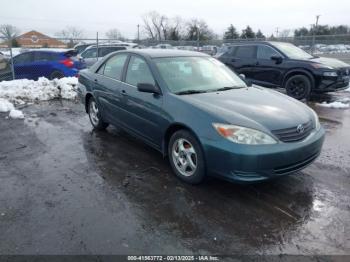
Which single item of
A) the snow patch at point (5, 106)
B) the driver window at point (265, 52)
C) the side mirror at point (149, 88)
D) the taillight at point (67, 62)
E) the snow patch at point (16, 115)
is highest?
the driver window at point (265, 52)

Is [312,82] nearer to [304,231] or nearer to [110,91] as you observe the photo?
[110,91]

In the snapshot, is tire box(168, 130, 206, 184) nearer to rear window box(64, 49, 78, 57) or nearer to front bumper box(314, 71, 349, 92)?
front bumper box(314, 71, 349, 92)

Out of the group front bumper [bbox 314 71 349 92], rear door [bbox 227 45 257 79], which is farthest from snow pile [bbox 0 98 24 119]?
front bumper [bbox 314 71 349 92]

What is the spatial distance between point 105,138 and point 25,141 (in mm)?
1438

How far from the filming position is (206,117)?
371 cm

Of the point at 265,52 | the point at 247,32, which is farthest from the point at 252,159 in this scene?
the point at 247,32

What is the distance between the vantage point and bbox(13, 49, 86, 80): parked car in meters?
11.6

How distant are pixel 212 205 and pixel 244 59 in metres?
Answer: 8.11

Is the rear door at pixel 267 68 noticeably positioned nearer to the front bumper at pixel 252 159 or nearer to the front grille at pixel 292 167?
the front grille at pixel 292 167

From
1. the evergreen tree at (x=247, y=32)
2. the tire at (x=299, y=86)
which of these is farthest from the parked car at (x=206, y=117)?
the evergreen tree at (x=247, y=32)

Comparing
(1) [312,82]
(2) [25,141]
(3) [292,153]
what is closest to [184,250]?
(3) [292,153]

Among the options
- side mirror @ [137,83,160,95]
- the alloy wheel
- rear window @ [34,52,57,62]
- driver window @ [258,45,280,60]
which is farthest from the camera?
rear window @ [34,52,57,62]

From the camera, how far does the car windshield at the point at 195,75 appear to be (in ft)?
14.6

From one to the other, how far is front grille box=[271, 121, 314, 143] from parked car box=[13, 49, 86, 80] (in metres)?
9.73
